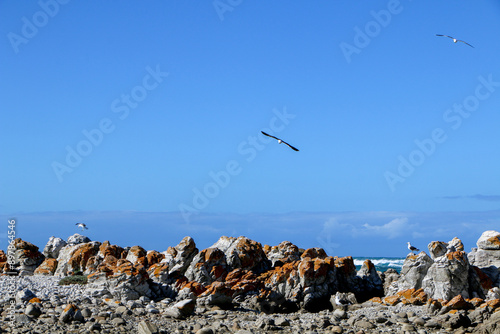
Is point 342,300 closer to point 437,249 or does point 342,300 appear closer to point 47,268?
point 437,249

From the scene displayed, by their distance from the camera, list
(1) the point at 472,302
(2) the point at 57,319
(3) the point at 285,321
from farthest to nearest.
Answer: (1) the point at 472,302, (3) the point at 285,321, (2) the point at 57,319

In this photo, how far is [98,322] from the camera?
78.9ft

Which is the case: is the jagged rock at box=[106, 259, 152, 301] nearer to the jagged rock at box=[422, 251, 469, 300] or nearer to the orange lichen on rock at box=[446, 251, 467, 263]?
the jagged rock at box=[422, 251, 469, 300]

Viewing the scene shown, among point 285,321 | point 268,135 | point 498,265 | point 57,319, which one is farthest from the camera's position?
point 498,265

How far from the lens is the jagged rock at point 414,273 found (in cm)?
3247

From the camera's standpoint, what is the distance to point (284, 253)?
42.0 meters

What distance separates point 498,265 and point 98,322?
2516 cm

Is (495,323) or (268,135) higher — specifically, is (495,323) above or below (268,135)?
below

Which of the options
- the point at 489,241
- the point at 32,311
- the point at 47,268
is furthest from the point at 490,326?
the point at 47,268

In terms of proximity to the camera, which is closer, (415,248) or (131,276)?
(131,276)

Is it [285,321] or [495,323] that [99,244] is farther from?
[495,323]

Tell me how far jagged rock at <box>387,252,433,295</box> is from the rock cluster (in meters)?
0.06

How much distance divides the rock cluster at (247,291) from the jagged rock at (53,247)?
177 cm

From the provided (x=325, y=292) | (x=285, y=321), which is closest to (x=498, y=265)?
(x=325, y=292)
